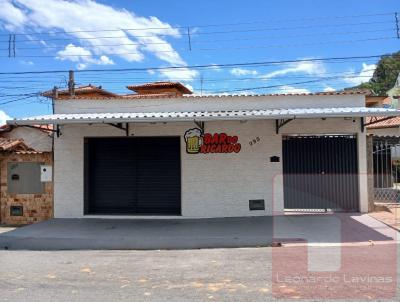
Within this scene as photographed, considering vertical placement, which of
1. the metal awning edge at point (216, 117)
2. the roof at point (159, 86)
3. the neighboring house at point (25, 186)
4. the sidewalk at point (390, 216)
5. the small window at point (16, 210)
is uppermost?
the roof at point (159, 86)

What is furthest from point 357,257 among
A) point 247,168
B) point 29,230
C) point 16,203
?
point 16,203

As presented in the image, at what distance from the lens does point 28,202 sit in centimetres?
1451

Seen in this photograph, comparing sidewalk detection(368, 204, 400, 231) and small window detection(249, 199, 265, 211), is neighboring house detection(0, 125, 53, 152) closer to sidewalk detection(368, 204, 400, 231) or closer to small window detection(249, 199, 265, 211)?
small window detection(249, 199, 265, 211)

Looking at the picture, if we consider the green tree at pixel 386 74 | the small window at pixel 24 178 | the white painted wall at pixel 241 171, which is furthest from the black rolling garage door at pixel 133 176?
the green tree at pixel 386 74

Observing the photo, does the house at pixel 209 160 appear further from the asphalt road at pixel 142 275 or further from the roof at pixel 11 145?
the asphalt road at pixel 142 275

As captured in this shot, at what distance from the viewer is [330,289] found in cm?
639

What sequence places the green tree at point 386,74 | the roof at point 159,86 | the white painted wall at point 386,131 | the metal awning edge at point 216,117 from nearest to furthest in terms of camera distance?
the metal awning edge at point 216,117
the white painted wall at point 386,131
the roof at point 159,86
the green tree at point 386,74

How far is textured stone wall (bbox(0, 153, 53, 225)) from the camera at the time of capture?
47.4 feet

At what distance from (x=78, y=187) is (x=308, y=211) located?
22.4 feet

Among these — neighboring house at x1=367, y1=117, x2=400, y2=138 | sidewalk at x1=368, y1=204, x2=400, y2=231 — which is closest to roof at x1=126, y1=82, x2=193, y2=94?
neighboring house at x1=367, y1=117, x2=400, y2=138

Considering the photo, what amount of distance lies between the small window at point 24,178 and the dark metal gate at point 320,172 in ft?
23.9

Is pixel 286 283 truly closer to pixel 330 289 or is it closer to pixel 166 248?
pixel 330 289

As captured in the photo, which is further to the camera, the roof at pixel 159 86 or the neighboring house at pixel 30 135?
the roof at pixel 159 86

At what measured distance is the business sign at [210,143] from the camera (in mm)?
13844
